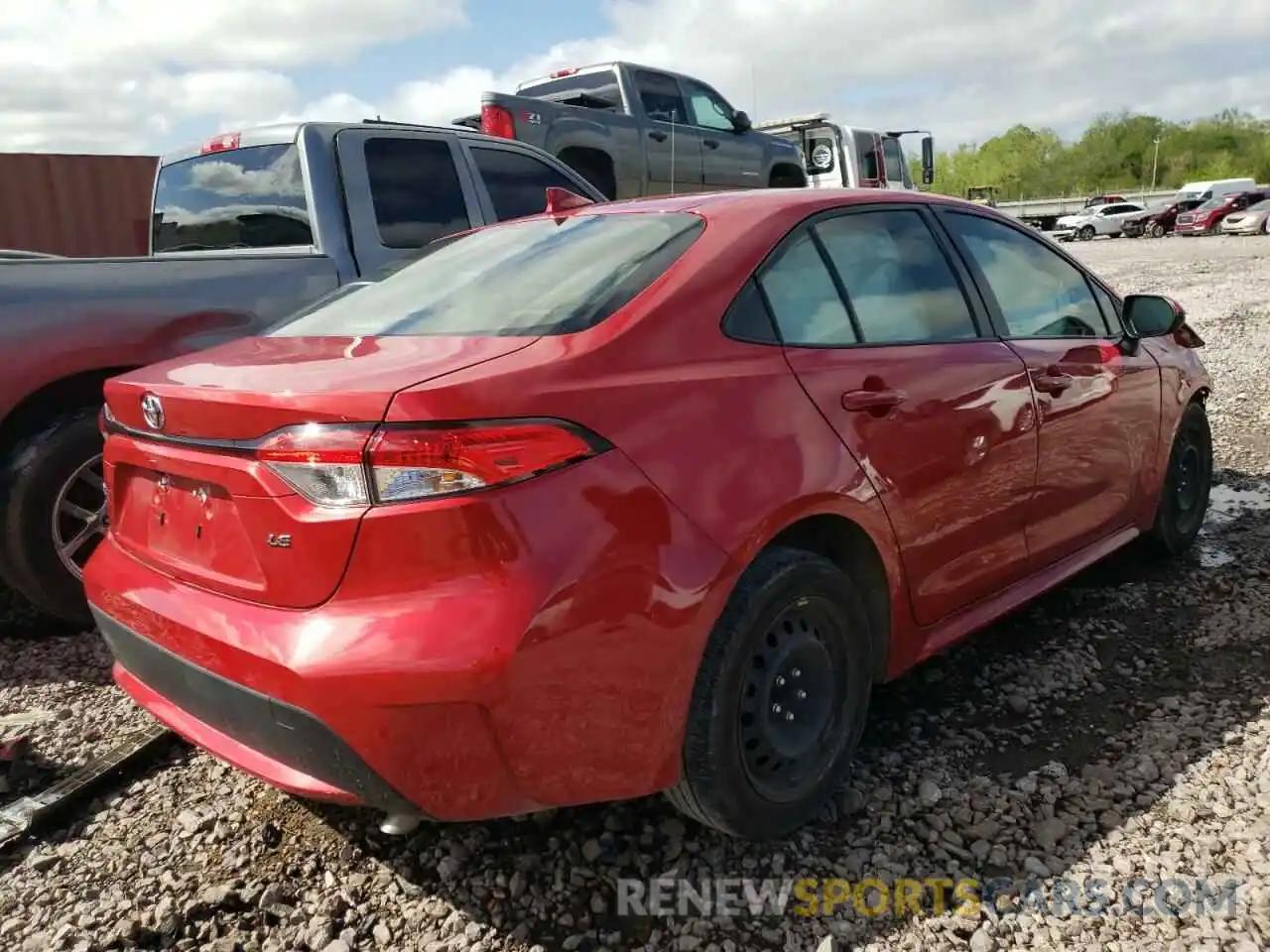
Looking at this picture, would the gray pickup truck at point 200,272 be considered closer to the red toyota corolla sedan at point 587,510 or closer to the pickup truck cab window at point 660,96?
the red toyota corolla sedan at point 587,510

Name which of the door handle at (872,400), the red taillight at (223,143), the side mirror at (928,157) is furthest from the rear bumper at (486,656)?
the side mirror at (928,157)

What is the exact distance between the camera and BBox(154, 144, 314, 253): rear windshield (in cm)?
464

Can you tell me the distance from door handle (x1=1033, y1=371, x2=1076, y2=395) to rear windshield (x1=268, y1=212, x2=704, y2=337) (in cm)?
132

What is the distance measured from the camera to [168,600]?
2246mm

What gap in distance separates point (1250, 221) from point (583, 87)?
31665 millimetres

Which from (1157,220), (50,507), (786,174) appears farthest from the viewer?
(1157,220)

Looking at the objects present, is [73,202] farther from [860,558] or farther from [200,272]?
[860,558]

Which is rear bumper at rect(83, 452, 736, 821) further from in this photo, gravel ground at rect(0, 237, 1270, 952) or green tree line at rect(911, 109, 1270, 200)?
green tree line at rect(911, 109, 1270, 200)

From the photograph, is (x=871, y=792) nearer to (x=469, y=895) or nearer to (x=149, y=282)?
(x=469, y=895)

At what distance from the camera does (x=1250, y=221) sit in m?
33.3

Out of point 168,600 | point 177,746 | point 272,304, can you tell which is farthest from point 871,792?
point 272,304

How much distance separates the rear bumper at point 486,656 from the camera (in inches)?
72.4

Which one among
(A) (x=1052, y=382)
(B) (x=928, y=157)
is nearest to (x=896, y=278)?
(A) (x=1052, y=382)

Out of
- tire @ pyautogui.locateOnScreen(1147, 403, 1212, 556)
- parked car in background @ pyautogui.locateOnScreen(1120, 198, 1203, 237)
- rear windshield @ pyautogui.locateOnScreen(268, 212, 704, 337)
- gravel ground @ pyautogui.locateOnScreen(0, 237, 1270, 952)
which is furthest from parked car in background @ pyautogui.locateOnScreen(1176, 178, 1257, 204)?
rear windshield @ pyautogui.locateOnScreen(268, 212, 704, 337)
